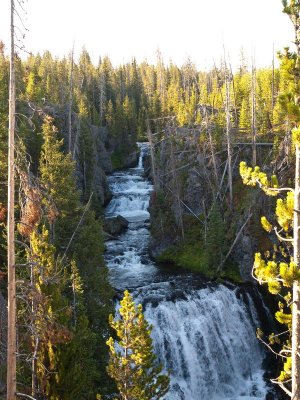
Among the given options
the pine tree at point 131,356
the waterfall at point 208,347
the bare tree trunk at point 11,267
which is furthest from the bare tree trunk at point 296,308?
the waterfall at point 208,347

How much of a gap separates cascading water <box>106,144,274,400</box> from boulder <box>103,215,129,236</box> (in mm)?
11178

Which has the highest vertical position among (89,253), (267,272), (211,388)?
(267,272)

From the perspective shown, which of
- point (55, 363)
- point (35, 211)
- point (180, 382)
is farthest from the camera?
point (180, 382)

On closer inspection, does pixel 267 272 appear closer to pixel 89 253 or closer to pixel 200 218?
pixel 89 253

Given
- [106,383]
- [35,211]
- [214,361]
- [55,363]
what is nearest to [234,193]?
[214,361]

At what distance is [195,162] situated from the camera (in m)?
41.7

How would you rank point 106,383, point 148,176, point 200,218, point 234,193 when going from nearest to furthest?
point 106,383, point 234,193, point 200,218, point 148,176

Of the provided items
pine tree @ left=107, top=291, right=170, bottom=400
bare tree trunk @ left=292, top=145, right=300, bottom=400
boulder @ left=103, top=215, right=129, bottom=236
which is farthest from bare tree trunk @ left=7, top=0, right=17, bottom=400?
boulder @ left=103, top=215, right=129, bottom=236

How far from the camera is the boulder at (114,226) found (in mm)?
44159

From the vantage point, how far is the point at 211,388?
23.3 meters

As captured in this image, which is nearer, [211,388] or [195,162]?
[211,388]

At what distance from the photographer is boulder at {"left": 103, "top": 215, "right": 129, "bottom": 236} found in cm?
4416

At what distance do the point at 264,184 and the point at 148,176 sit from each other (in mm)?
54024

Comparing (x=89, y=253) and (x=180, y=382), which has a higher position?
(x=89, y=253)
